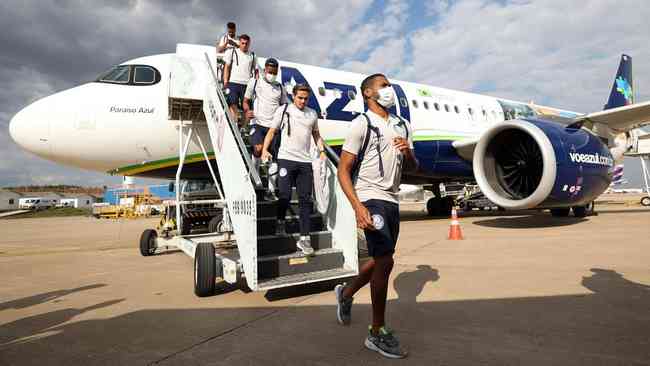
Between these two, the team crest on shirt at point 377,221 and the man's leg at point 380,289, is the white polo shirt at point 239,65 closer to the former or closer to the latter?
the team crest on shirt at point 377,221

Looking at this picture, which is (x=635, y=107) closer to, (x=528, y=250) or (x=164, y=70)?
(x=528, y=250)

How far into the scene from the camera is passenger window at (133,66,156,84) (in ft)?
22.9

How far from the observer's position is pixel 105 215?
27375 mm

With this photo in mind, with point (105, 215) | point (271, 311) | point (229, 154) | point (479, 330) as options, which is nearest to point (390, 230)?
point (479, 330)

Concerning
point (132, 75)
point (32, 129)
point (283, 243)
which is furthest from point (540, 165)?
point (32, 129)

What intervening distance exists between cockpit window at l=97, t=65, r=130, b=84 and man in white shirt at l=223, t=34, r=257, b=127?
7.66 ft

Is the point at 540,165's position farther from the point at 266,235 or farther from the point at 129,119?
the point at 129,119

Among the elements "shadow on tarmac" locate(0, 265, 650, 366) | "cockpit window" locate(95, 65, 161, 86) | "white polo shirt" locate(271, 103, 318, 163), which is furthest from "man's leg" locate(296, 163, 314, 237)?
"cockpit window" locate(95, 65, 161, 86)

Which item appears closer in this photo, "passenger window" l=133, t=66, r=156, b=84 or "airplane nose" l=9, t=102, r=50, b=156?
"airplane nose" l=9, t=102, r=50, b=156

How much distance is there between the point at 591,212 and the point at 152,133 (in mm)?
13035

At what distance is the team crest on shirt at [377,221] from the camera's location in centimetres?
224

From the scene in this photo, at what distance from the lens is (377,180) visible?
2363mm

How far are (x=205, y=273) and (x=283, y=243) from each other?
764mm

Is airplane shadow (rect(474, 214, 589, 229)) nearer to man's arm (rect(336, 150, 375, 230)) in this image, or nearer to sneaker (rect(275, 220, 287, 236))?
sneaker (rect(275, 220, 287, 236))
